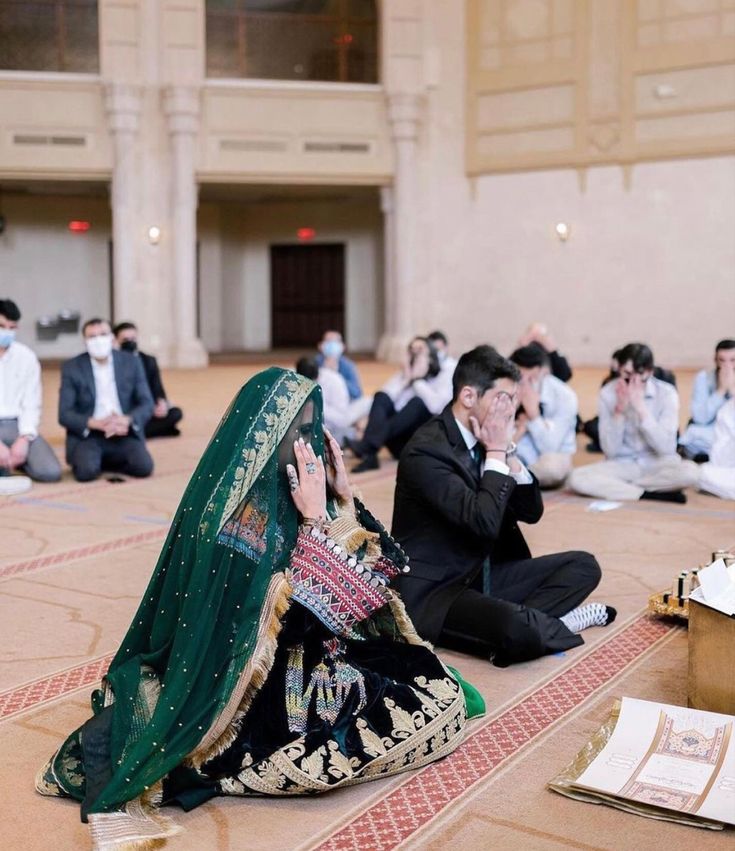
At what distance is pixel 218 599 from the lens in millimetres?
2117

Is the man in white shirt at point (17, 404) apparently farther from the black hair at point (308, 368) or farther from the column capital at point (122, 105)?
the column capital at point (122, 105)

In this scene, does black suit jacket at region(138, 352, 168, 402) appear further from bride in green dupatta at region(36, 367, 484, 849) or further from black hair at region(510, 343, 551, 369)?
bride in green dupatta at region(36, 367, 484, 849)

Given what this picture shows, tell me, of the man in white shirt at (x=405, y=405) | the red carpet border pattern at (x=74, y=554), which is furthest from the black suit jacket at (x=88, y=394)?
the red carpet border pattern at (x=74, y=554)

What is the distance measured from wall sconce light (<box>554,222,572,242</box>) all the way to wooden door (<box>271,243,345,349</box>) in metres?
4.67

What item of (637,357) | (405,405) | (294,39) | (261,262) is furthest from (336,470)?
(261,262)

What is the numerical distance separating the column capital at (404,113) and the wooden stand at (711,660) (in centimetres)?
1300

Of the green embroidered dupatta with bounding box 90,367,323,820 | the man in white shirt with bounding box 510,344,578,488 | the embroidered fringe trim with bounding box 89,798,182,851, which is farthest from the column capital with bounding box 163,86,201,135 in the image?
the embroidered fringe trim with bounding box 89,798,182,851

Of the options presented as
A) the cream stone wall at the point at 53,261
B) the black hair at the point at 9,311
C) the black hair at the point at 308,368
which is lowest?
the black hair at the point at 308,368

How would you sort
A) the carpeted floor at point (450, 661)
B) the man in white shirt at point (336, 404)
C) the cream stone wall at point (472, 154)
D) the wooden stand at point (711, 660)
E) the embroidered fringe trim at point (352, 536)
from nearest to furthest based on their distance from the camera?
the carpeted floor at point (450, 661) < the embroidered fringe trim at point (352, 536) < the wooden stand at point (711, 660) < the man in white shirt at point (336, 404) < the cream stone wall at point (472, 154)

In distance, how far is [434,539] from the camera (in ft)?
10.1

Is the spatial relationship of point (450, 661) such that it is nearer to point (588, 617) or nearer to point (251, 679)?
point (588, 617)

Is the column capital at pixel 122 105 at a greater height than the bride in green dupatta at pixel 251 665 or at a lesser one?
greater

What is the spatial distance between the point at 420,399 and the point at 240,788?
4.53 metres

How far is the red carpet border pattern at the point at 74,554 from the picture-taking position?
13.6 feet
